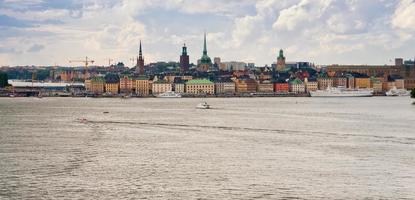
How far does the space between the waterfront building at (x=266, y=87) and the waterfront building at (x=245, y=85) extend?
97cm

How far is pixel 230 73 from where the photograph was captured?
152750mm

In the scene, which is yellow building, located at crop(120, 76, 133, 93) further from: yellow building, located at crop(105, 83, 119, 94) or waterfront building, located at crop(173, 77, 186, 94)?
waterfront building, located at crop(173, 77, 186, 94)

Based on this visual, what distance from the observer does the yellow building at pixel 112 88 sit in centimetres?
14055

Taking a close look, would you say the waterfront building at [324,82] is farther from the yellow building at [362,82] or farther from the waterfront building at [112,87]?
the waterfront building at [112,87]

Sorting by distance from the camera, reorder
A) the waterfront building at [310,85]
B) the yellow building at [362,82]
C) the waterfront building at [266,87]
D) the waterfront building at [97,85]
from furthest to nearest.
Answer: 1. the yellow building at [362,82]
2. the waterfront building at [97,85]
3. the waterfront building at [266,87]
4. the waterfront building at [310,85]

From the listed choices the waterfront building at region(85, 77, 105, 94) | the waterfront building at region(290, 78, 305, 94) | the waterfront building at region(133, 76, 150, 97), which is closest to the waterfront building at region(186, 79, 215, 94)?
the waterfront building at region(133, 76, 150, 97)

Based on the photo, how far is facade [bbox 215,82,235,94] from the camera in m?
135

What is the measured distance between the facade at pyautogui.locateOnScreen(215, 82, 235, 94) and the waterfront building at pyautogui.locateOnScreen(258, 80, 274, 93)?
16.4 feet

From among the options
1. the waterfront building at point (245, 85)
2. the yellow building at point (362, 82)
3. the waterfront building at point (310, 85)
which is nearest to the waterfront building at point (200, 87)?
the waterfront building at point (245, 85)

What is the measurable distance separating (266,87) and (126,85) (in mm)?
24240

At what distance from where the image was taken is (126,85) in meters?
139

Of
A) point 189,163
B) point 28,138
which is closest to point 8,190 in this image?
point 189,163

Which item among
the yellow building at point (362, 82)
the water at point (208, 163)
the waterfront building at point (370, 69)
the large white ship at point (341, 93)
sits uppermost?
the waterfront building at point (370, 69)

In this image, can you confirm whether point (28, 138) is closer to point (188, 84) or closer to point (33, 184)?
point (33, 184)
